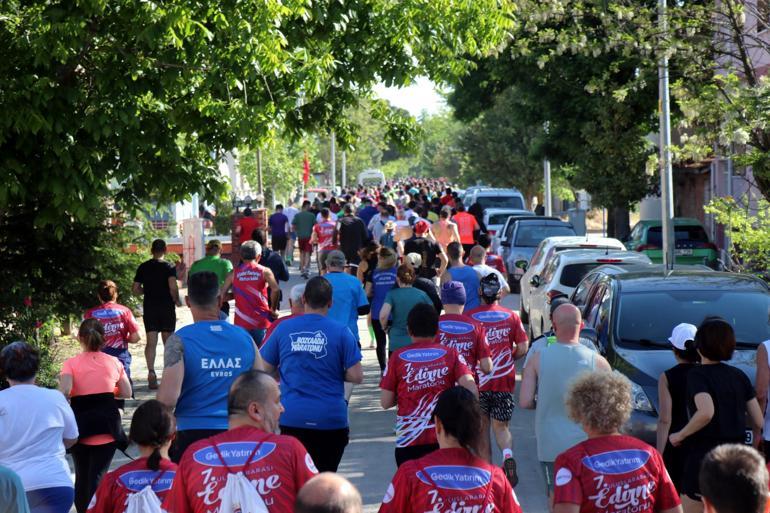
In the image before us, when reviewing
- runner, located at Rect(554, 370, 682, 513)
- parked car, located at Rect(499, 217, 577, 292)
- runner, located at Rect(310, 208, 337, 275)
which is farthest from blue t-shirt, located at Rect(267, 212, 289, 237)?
runner, located at Rect(554, 370, 682, 513)

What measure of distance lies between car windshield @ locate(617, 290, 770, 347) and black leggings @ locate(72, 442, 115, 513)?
416 centimetres

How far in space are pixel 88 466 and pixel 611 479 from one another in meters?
3.80

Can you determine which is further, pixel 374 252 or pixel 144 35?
pixel 374 252

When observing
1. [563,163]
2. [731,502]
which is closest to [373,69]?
[731,502]

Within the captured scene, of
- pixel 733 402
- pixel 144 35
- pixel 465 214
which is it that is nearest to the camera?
pixel 733 402

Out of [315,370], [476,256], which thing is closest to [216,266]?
[476,256]

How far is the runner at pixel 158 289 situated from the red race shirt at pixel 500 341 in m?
4.97

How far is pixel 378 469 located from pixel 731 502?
6.63 meters

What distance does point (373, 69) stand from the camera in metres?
12.5

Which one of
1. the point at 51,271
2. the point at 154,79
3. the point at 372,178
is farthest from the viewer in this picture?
the point at 372,178

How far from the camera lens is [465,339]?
8.20 metres

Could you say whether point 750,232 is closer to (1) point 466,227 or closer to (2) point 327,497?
(1) point 466,227

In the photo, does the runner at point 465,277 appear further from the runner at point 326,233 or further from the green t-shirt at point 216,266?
the runner at point 326,233

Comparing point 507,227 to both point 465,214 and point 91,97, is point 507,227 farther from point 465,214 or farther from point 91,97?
point 91,97
